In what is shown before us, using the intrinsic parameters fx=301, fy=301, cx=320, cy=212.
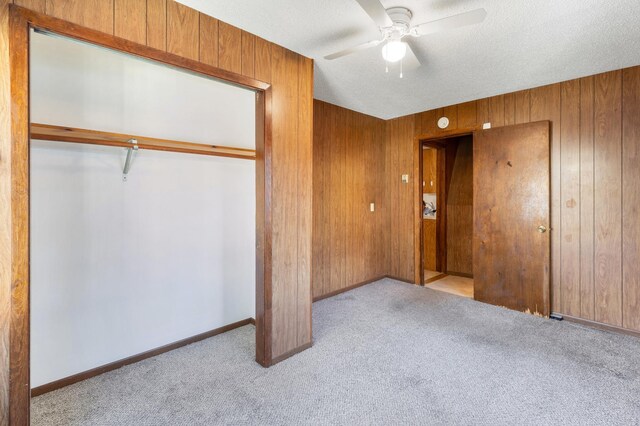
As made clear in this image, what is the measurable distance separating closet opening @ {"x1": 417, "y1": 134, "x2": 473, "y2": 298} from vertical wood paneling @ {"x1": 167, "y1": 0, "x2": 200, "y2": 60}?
3.97m

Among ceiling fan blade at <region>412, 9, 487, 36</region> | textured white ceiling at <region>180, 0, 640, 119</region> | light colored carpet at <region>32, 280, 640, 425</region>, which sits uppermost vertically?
textured white ceiling at <region>180, 0, 640, 119</region>

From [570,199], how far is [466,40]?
6.79ft

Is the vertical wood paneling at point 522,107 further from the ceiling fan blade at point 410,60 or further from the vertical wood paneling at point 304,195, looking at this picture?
the vertical wood paneling at point 304,195

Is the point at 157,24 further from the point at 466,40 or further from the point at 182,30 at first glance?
the point at 466,40

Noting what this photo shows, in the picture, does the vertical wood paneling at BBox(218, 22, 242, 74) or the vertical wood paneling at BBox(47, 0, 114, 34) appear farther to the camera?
the vertical wood paneling at BBox(218, 22, 242, 74)

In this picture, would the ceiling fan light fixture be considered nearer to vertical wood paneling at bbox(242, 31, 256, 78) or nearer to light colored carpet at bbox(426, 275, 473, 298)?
vertical wood paneling at bbox(242, 31, 256, 78)

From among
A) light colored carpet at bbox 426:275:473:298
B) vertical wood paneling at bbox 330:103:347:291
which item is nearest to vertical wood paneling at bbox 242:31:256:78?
vertical wood paneling at bbox 330:103:347:291

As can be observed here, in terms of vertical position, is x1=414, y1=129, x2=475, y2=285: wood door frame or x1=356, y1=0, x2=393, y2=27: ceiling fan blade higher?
x1=356, y1=0, x2=393, y2=27: ceiling fan blade

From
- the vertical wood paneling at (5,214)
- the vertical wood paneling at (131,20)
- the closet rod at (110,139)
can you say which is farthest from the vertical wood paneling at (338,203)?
the vertical wood paneling at (5,214)

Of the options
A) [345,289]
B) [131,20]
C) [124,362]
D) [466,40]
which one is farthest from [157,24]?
[345,289]

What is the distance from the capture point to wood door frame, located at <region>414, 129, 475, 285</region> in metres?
4.35

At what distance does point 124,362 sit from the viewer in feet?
7.47

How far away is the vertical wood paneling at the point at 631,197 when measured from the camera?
2793mm

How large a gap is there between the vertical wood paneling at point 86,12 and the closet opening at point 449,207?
444 cm
